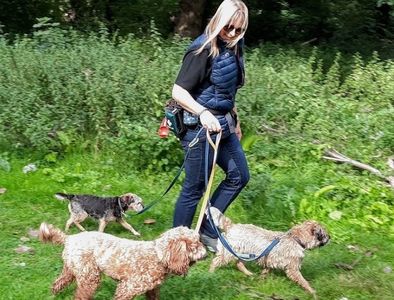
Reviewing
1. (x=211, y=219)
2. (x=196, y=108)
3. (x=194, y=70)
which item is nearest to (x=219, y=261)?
(x=211, y=219)

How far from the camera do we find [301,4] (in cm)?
1609

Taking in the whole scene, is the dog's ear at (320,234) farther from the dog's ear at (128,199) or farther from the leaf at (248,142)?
the leaf at (248,142)

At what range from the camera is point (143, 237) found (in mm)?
6242

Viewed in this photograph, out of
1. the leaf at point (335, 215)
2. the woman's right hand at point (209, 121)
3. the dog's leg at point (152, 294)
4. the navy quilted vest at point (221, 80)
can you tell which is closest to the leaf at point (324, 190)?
the leaf at point (335, 215)

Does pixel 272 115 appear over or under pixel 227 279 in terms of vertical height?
under

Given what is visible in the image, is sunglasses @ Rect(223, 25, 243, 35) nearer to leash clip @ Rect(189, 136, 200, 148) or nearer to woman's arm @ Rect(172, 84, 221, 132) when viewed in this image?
woman's arm @ Rect(172, 84, 221, 132)

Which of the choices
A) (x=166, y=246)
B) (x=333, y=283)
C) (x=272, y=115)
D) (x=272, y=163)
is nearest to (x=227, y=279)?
(x=333, y=283)

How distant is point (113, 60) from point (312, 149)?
2.84 m

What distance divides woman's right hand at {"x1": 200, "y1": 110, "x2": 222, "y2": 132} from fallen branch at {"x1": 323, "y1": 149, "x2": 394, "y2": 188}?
3.05 m

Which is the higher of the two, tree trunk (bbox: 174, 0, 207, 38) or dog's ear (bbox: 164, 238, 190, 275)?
dog's ear (bbox: 164, 238, 190, 275)

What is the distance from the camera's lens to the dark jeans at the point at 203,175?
16.7 feet

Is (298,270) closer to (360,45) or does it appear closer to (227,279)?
(227,279)

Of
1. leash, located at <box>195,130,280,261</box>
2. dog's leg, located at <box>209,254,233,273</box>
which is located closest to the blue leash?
leash, located at <box>195,130,280,261</box>

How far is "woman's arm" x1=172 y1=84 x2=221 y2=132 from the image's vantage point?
483 cm
